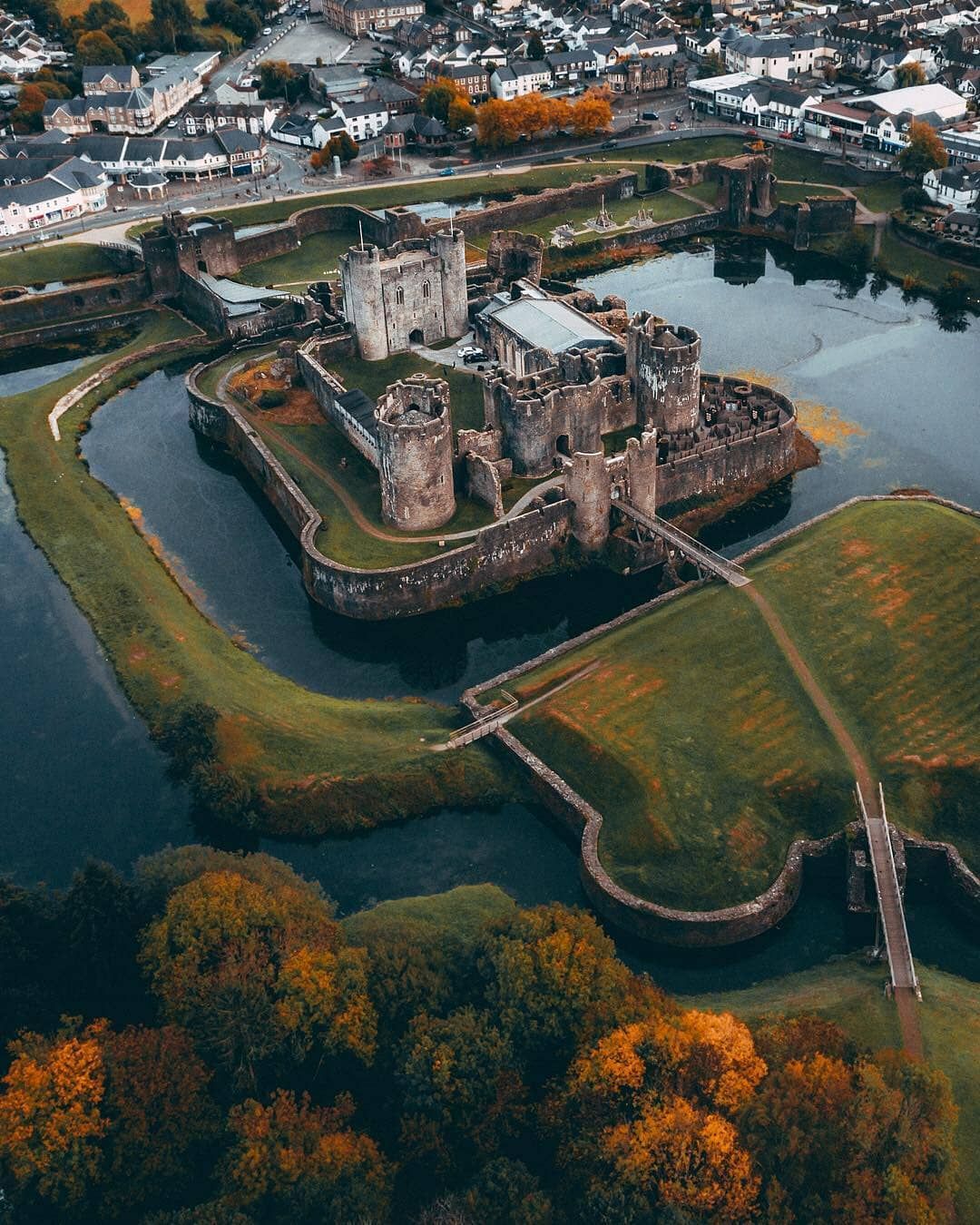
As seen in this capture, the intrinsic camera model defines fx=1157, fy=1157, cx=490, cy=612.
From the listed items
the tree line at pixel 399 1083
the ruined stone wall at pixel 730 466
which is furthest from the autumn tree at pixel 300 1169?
the ruined stone wall at pixel 730 466

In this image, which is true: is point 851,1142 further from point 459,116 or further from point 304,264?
point 459,116

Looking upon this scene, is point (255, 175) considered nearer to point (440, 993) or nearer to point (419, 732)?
point (419, 732)

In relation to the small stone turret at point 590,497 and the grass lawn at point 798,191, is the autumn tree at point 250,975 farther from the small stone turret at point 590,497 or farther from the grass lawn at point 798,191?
the grass lawn at point 798,191

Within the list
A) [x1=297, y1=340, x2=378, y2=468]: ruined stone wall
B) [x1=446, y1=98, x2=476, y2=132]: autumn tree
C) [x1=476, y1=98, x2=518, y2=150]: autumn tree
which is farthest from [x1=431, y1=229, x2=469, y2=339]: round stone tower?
[x1=446, y1=98, x2=476, y2=132]: autumn tree

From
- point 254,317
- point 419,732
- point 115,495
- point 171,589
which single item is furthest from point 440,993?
point 254,317

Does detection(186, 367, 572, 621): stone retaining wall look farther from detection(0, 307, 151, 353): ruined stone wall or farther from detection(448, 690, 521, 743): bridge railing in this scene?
detection(0, 307, 151, 353): ruined stone wall

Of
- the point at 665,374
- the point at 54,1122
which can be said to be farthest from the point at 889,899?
the point at 665,374

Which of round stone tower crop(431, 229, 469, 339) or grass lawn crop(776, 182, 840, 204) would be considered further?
grass lawn crop(776, 182, 840, 204)
